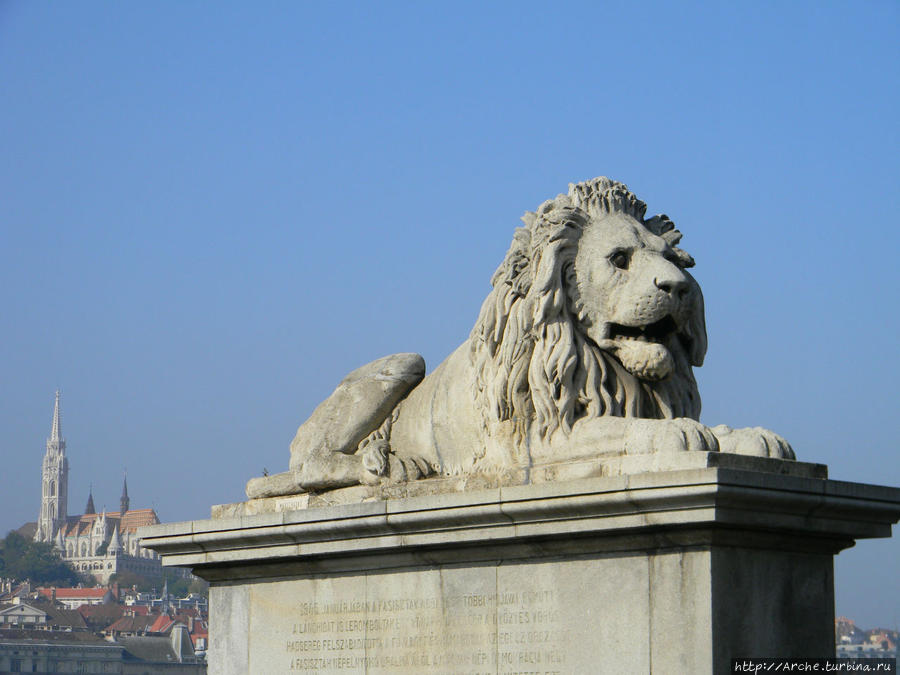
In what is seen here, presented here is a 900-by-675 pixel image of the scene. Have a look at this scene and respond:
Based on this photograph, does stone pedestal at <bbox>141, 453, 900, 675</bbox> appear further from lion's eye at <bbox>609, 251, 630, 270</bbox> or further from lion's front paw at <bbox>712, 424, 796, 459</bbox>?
lion's eye at <bbox>609, 251, 630, 270</bbox>

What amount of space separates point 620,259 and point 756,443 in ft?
5.07

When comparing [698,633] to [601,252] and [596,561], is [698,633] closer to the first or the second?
[596,561]

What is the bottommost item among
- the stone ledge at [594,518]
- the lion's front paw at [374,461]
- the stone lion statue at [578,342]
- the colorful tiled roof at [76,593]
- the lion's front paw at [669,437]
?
the stone ledge at [594,518]

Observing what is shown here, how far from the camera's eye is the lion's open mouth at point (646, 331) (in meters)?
9.44

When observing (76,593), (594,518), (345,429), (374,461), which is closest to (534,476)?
(594,518)

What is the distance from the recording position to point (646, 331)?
9.45 m

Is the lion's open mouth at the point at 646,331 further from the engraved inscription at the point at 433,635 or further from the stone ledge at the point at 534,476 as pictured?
the engraved inscription at the point at 433,635

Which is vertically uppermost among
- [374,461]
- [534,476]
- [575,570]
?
[374,461]

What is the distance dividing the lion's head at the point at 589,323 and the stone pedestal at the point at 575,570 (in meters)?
0.62

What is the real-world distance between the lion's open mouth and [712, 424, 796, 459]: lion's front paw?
1.01 metres

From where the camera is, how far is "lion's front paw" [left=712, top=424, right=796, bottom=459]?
8422 millimetres

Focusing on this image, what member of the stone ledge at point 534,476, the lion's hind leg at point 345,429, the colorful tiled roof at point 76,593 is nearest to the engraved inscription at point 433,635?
the stone ledge at point 534,476

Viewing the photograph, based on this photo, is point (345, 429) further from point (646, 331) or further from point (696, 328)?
point (696, 328)

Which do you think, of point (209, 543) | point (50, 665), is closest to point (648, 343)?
point (209, 543)
